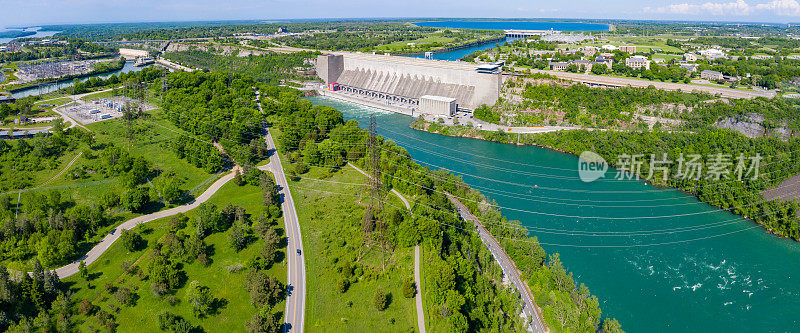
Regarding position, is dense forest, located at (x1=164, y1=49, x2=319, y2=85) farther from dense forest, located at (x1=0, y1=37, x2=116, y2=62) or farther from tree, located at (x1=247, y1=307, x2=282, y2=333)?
tree, located at (x1=247, y1=307, x2=282, y2=333)

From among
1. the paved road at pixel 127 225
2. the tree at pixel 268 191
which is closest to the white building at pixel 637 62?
the tree at pixel 268 191

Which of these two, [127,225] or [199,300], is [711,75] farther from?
[127,225]

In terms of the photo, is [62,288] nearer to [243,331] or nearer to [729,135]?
[243,331]

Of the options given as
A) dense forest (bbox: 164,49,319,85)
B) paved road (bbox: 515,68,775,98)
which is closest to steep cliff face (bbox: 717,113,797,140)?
paved road (bbox: 515,68,775,98)

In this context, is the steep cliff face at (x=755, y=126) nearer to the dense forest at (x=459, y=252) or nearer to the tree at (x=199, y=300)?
the dense forest at (x=459, y=252)

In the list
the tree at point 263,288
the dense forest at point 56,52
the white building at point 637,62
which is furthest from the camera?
the dense forest at point 56,52
